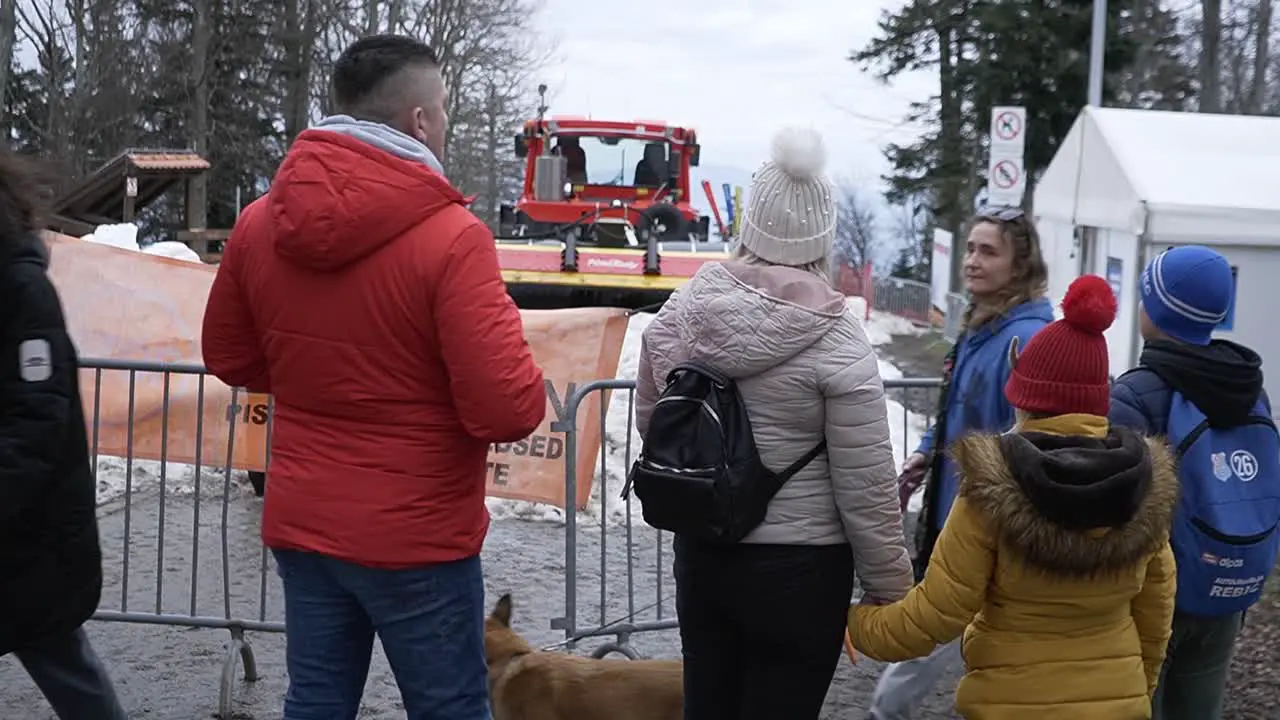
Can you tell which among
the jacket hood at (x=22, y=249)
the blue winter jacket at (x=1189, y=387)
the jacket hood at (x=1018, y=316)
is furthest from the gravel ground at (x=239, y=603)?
the jacket hood at (x=22, y=249)

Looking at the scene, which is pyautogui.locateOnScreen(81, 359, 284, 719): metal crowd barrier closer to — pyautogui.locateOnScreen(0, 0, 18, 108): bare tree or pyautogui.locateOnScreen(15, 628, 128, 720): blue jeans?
pyautogui.locateOnScreen(15, 628, 128, 720): blue jeans

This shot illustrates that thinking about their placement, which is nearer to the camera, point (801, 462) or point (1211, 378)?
point (801, 462)

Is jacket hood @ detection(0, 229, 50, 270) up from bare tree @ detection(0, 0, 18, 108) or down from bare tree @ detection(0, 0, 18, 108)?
down

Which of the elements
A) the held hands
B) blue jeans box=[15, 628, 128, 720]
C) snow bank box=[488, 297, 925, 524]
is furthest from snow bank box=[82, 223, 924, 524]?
blue jeans box=[15, 628, 128, 720]

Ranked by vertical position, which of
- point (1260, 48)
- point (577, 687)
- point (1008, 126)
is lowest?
point (577, 687)

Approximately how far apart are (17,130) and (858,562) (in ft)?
110

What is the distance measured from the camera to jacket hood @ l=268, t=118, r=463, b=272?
9.23 ft

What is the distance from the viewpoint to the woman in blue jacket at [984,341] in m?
3.85

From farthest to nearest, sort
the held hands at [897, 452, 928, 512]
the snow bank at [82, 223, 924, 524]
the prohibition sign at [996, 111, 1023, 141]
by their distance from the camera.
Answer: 1. the prohibition sign at [996, 111, 1023, 141]
2. the snow bank at [82, 223, 924, 524]
3. the held hands at [897, 452, 928, 512]

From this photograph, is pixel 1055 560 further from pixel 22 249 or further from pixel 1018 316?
pixel 22 249

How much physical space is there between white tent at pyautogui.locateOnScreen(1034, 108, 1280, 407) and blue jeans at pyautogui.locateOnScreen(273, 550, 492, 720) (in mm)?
9538

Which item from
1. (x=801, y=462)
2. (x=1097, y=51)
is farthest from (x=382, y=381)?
(x=1097, y=51)

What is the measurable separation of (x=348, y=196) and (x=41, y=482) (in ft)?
3.01

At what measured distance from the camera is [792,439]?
116 inches
